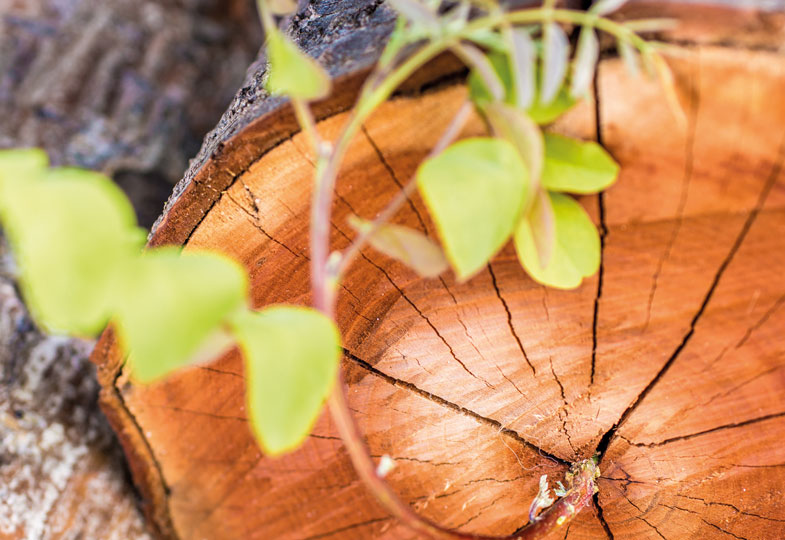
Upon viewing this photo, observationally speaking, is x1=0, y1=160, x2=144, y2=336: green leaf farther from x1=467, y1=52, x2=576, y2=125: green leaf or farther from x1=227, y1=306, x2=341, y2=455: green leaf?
x1=467, y1=52, x2=576, y2=125: green leaf

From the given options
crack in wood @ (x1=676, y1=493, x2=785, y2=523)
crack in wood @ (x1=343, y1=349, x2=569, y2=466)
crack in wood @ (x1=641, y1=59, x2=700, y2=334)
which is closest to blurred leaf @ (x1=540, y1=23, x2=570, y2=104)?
crack in wood @ (x1=641, y1=59, x2=700, y2=334)

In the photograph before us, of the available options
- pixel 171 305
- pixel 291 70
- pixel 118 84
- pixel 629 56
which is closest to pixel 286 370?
pixel 171 305

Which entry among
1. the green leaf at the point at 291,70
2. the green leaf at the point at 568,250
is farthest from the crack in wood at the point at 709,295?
the green leaf at the point at 291,70

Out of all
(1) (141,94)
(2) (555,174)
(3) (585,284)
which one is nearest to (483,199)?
(2) (555,174)

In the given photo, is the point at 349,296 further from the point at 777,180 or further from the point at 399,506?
the point at 777,180

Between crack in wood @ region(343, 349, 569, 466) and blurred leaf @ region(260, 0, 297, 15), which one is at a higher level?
blurred leaf @ region(260, 0, 297, 15)

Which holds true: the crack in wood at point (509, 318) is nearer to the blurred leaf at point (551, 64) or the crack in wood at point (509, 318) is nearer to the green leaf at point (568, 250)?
the green leaf at point (568, 250)

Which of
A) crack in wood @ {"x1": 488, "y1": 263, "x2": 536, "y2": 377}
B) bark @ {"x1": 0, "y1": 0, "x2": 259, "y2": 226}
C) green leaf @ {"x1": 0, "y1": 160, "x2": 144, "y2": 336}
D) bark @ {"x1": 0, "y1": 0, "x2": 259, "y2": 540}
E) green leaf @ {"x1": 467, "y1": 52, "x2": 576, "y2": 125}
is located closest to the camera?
green leaf @ {"x1": 0, "y1": 160, "x2": 144, "y2": 336}
